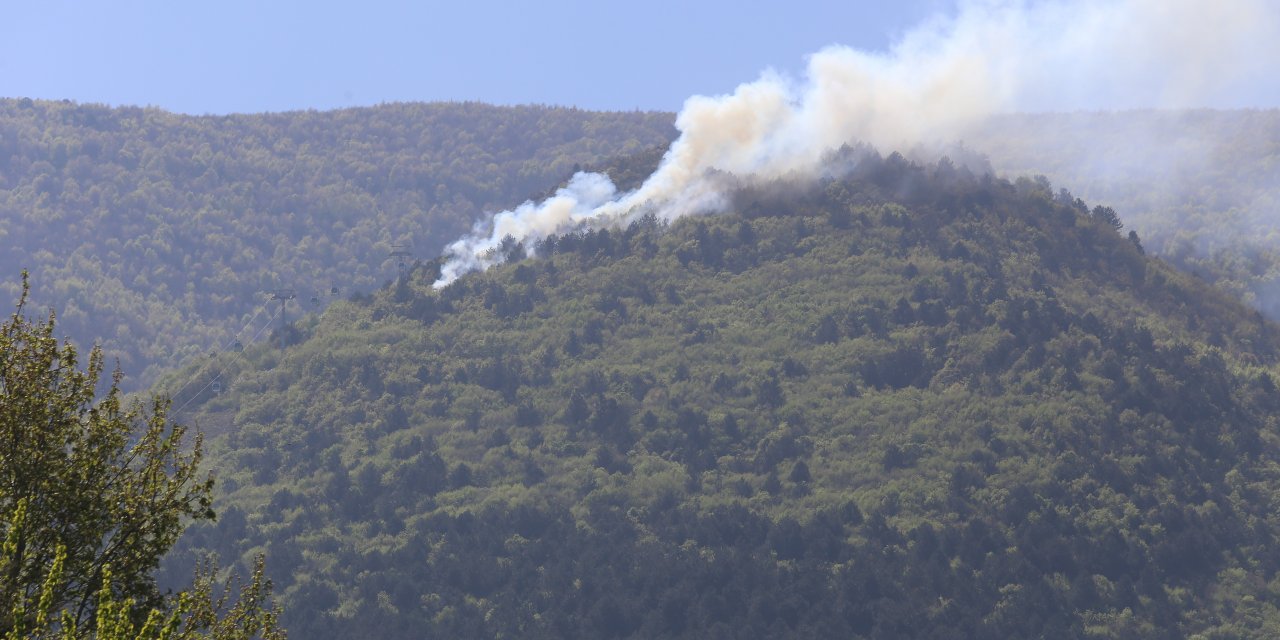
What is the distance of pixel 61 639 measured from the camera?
124 feet

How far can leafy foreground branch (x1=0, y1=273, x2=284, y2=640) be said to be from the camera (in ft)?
140

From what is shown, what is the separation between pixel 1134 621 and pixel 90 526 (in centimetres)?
16266

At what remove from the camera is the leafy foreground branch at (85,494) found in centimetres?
4259

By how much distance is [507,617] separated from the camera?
197m

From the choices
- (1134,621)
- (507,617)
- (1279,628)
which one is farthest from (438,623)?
(1279,628)

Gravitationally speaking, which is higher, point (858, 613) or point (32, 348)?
point (32, 348)

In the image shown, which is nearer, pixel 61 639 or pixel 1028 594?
pixel 61 639

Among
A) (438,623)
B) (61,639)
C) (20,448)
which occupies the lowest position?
(438,623)

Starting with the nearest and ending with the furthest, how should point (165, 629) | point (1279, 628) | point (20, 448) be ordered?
point (165, 629), point (20, 448), point (1279, 628)

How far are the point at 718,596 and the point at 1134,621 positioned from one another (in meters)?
42.7

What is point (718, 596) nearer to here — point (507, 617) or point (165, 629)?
point (507, 617)

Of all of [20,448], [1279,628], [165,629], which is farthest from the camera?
[1279,628]

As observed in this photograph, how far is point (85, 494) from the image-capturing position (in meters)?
44.0

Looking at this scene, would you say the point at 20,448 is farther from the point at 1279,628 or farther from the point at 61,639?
the point at 1279,628
